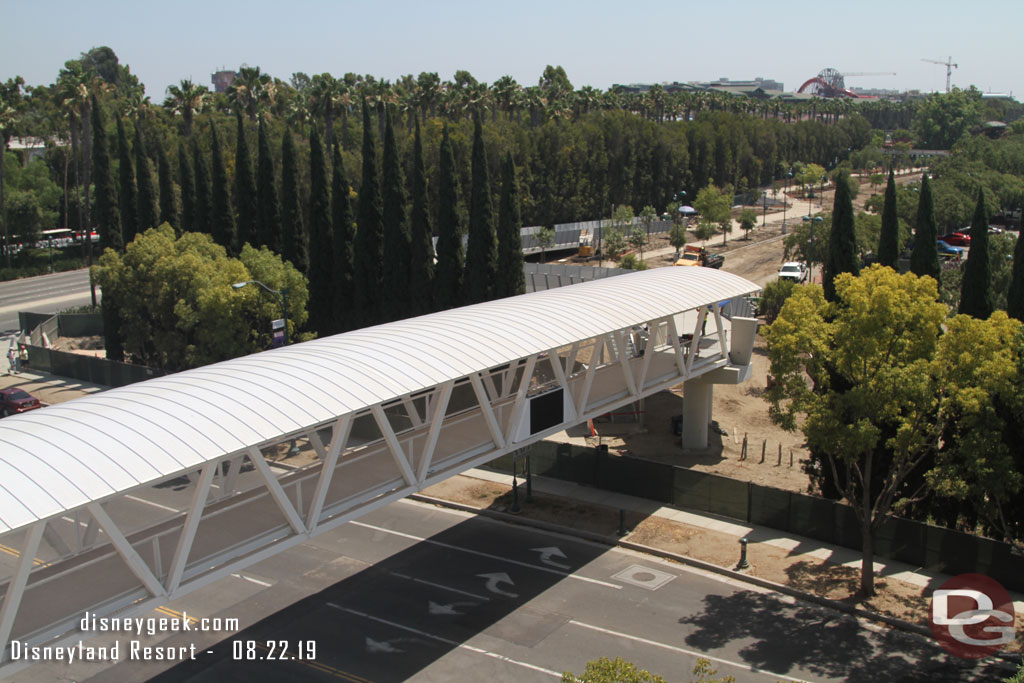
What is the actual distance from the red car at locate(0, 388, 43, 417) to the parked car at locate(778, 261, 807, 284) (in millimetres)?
43863

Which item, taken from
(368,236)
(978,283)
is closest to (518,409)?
(978,283)

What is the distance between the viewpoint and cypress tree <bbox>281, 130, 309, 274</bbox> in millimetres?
49312

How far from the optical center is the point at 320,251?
154ft

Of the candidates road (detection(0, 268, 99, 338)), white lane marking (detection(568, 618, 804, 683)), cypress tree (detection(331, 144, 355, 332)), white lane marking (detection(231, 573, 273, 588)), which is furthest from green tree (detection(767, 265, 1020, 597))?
road (detection(0, 268, 99, 338))

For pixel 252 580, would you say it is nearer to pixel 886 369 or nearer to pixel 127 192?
pixel 886 369

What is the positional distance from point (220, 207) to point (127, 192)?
23.4 feet

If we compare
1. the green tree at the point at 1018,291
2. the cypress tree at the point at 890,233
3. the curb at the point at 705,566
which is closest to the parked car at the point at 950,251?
the cypress tree at the point at 890,233

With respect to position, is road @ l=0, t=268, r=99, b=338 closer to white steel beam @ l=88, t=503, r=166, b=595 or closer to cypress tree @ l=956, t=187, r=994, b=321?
white steel beam @ l=88, t=503, r=166, b=595

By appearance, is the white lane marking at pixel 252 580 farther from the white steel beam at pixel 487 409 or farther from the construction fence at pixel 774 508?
the construction fence at pixel 774 508

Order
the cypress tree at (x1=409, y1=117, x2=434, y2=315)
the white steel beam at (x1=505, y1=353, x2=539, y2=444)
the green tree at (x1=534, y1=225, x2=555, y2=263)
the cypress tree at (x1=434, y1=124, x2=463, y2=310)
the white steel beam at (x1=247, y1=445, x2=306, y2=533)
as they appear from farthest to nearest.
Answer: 1. the green tree at (x1=534, y1=225, x2=555, y2=263)
2. the cypress tree at (x1=409, y1=117, x2=434, y2=315)
3. the cypress tree at (x1=434, y1=124, x2=463, y2=310)
4. the white steel beam at (x1=505, y1=353, x2=539, y2=444)
5. the white steel beam at (x1=247, y1=445, x2=306, y2=533)

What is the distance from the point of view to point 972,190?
82.7 metres

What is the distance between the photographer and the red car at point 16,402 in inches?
1538

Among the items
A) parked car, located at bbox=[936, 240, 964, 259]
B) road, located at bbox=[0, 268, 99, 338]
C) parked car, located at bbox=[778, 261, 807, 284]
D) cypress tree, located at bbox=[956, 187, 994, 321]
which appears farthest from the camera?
parked car, located at bbox=[936, 240, 964, 259]

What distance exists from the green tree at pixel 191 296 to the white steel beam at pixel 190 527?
22.9 m
